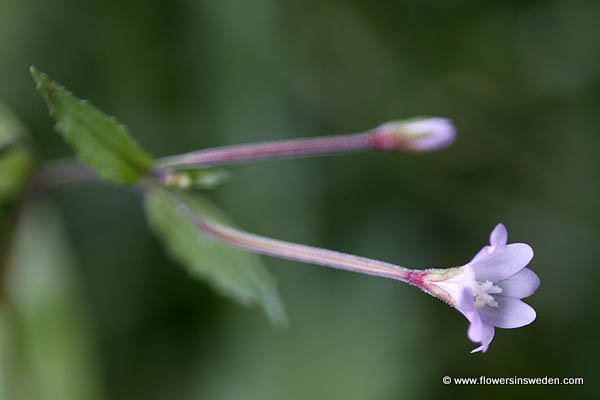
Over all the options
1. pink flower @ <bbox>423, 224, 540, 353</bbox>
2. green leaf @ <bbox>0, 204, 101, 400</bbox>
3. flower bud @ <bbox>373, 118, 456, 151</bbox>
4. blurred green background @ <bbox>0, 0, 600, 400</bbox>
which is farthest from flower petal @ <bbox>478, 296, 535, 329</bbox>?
green leaf @ <bbox>0, 204, 101, 400</bbox>

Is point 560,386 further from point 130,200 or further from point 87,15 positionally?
point 87,15

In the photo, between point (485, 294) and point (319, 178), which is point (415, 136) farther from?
point (319, 178)

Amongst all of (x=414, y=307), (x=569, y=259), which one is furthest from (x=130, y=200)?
(x=569, y=259)

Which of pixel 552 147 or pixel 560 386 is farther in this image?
pixel 552 147

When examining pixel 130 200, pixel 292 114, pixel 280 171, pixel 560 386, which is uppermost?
pixel 292 114

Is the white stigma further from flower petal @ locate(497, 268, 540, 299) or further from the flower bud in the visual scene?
the flower bud

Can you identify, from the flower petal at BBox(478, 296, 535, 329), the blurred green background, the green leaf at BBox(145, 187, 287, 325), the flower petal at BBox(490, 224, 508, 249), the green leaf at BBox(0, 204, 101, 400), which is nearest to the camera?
the flower petal at BBox(490, 224, 508, 249)

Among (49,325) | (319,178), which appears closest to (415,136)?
(319,178)
